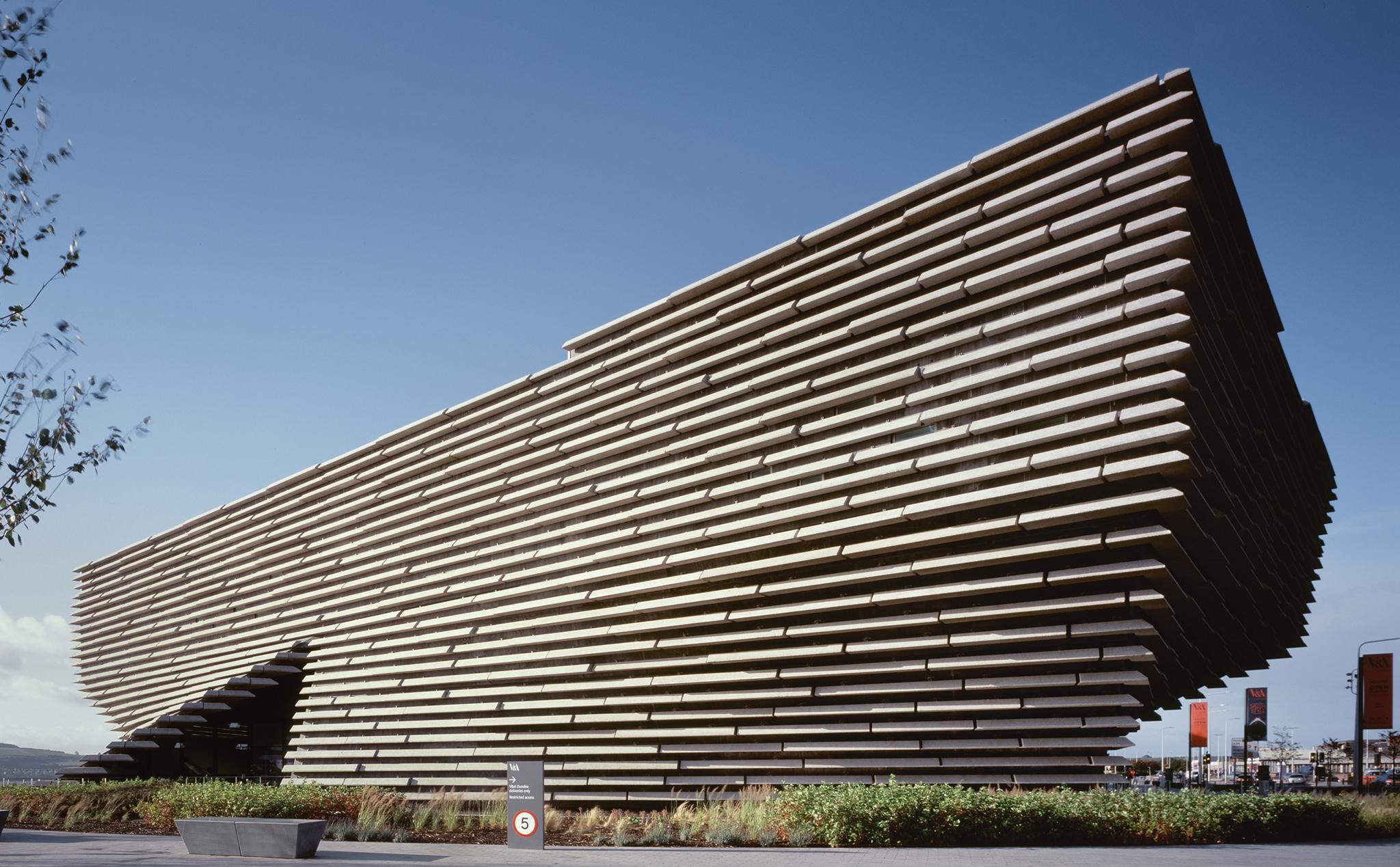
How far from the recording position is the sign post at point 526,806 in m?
15.1

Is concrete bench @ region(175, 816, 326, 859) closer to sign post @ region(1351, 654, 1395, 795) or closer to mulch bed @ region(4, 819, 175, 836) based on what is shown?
mulch bed @ region(4, 819, 175, 836)

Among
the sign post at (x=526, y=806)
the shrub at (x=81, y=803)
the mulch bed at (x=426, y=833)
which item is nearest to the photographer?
the sign post at (x=526, y=806)

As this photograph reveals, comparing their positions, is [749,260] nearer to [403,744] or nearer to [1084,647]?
[1084,647]

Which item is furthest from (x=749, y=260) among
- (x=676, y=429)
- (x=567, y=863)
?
(x=567, y=863)

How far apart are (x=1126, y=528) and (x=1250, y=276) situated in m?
10.5

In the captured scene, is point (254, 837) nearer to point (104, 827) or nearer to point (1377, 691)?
point (104, 827)

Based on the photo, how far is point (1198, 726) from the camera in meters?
43.1

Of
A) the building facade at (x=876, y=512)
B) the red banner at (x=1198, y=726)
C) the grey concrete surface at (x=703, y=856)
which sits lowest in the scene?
the red banner at (x=1198, y=726)

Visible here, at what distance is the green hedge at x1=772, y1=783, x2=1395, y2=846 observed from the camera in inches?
622

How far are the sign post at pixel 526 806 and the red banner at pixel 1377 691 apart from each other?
2871 centimetres

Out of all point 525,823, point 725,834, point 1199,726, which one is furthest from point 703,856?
point 1199,726

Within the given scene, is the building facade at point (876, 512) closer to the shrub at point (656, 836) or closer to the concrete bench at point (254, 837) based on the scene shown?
the shrub at point (656, 836)

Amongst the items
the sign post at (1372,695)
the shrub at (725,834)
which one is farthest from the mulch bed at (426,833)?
the sign post at (1372,695)

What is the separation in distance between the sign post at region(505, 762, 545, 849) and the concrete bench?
256 centimetres
